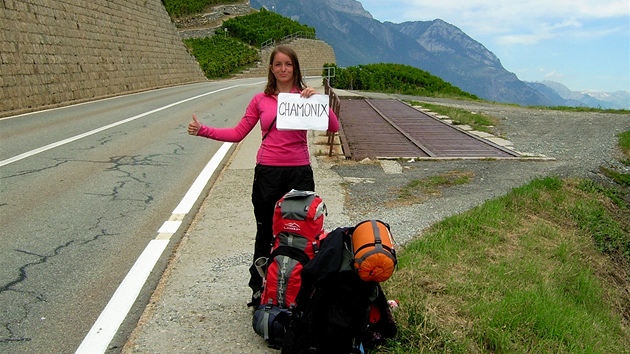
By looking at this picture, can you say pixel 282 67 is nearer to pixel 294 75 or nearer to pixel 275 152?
pixel 294 75

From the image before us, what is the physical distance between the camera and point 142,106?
56.1ft

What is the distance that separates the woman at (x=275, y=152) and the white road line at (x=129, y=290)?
0.92 m

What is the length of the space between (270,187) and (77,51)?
717 inches

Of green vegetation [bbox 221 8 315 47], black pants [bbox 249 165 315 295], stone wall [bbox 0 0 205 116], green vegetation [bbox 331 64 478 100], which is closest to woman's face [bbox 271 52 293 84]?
black pants [bbox 249 165 315 295]

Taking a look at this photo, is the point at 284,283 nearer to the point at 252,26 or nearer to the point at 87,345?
the point at 87,345

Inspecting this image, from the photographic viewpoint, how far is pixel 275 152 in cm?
360

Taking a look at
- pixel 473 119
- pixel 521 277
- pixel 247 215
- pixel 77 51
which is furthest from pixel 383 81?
pixel 521 277

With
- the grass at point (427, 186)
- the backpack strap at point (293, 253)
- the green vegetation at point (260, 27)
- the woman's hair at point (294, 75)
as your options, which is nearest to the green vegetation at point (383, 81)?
the grass at point (427, 186)

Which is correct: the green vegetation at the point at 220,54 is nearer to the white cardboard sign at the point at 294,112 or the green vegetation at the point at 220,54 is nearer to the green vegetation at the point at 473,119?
the green vegetation at the point at 473,119

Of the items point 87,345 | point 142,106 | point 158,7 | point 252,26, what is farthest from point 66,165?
point 252,26

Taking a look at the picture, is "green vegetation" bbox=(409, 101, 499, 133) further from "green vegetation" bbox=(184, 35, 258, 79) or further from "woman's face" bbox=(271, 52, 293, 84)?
"green vegetation" bbox=(184, 35, 258, 79)

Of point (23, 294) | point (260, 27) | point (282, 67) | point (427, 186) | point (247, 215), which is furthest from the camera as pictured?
point (260, 27)

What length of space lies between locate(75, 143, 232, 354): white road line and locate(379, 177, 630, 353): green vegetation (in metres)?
1.78

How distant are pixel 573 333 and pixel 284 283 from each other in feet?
6.56
